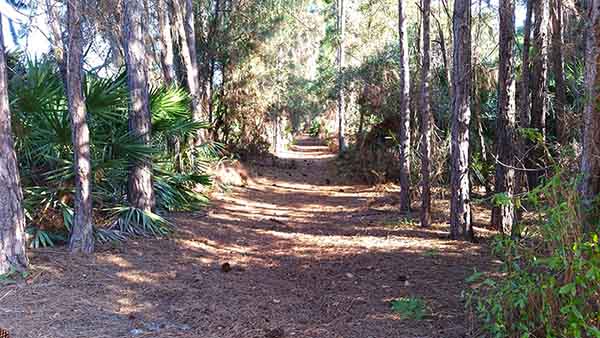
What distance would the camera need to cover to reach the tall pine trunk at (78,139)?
6.20 metres

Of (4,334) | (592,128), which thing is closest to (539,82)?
(592,128)

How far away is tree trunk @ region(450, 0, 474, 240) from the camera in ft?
25.3

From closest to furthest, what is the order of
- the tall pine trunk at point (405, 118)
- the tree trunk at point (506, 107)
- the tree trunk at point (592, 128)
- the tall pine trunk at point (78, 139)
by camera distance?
the tree trunk at point (592, 128) < the tall pine trunk at point (78, 139) < the tree trunk at point (506, 107) < the tall pine trunk at point (405, 118)

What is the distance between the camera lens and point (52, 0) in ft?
19.5

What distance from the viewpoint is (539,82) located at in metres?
9.01

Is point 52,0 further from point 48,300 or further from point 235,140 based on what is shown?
point 235,140

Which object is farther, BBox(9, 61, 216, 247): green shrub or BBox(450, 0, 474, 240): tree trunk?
BBox(450, 0, 474, 240): tree trunk

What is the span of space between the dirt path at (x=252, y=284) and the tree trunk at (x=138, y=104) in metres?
0.95

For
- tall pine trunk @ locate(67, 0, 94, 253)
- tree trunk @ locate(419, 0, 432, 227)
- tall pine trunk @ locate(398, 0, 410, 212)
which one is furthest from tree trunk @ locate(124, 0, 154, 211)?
tall pine trunk @ locate(398, 0, 410, 212)

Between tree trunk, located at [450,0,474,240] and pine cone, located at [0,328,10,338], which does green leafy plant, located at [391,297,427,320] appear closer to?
tree trunk, located at [450,0,474,240]

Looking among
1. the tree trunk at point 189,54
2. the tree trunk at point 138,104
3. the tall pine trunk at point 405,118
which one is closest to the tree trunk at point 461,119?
the tall pine trunk at point 405,118

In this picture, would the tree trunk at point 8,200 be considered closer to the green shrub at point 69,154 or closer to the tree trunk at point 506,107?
the green shrub at point 69,154

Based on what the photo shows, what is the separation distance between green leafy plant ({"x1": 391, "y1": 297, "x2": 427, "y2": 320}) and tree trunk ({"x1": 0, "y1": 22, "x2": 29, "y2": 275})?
397cm

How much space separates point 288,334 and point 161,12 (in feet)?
36.4
